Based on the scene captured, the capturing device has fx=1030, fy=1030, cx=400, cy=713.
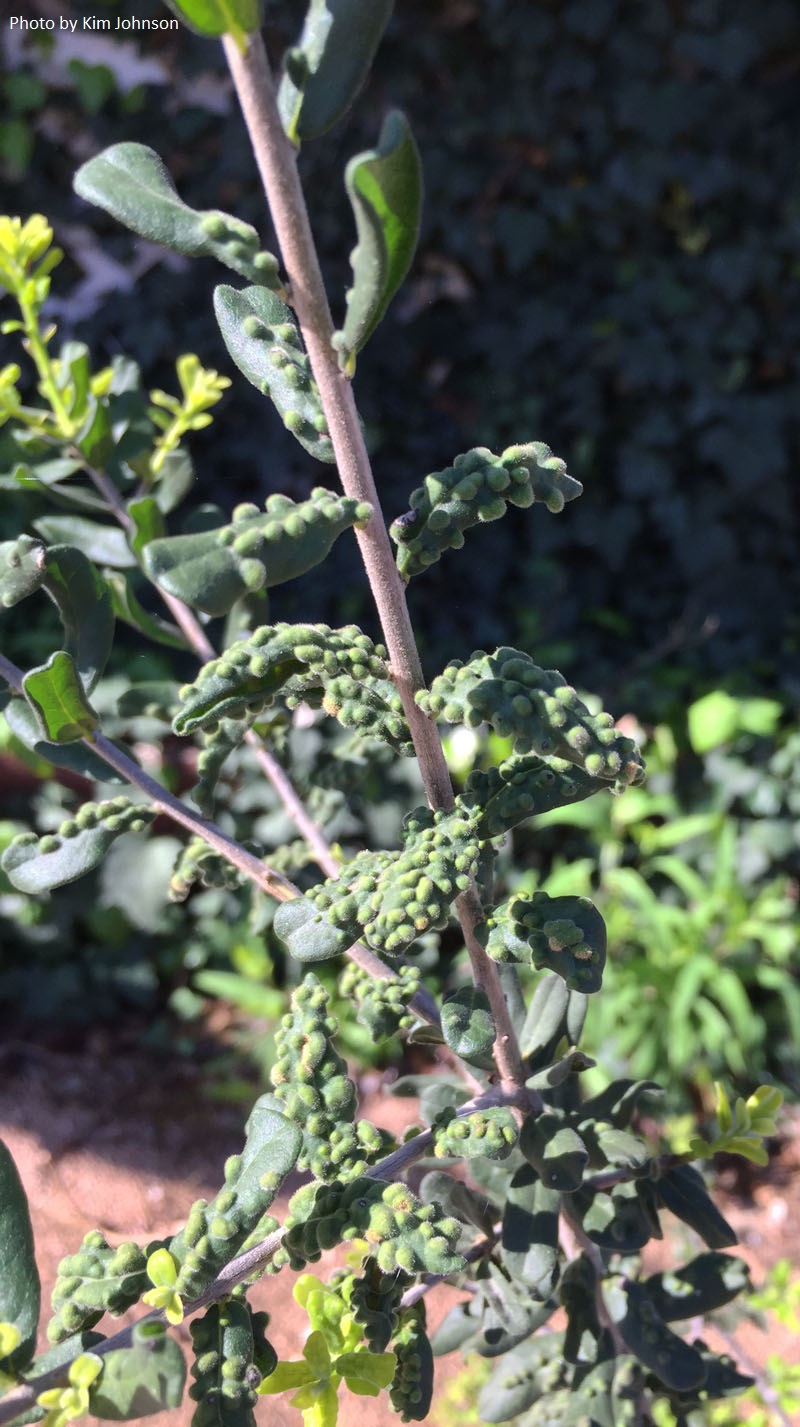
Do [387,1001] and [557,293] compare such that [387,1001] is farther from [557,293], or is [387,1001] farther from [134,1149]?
[557,293]

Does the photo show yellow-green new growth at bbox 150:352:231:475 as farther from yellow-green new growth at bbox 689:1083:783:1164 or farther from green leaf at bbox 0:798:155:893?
yellow-green new growth at bbox 689:1083:783:1164

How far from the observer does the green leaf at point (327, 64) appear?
0.47 meters

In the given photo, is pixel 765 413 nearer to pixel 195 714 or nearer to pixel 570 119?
pixel 570 119

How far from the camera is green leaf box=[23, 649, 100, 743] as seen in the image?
689 millimetres

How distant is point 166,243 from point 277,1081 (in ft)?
1.57

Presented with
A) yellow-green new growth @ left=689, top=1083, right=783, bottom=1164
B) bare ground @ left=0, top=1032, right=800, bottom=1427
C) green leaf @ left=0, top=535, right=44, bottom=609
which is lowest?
bare ground @ left=0, top=1032, right=800, bottom=1427

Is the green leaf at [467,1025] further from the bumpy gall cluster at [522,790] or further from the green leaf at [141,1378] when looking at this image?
the green leaf at [141,1378]

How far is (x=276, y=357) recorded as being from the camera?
1.71 ft

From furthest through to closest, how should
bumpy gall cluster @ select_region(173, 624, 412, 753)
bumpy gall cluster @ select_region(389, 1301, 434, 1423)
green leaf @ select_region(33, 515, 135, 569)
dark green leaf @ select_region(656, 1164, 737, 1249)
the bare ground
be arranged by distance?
1. the bare ground
2. green leaf @ select_region(33, 515, 135, 569)
3. dark green leaf @ select_region(656, 1164, 737, 1249)
4. bumpy gall cluster @ select_region(389, 1301, 434, 1423)
5. bumpy gall cluster @ select_region(173, 624, 412, 753)

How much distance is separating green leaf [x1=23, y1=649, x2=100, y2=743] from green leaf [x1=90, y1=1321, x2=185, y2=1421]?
38cm

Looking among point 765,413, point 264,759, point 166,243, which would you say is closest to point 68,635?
point 264,759

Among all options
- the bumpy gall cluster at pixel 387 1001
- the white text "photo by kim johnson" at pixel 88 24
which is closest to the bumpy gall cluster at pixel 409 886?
the bumpy gall cluster at pixel 387 1001

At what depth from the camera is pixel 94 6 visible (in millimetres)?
2748

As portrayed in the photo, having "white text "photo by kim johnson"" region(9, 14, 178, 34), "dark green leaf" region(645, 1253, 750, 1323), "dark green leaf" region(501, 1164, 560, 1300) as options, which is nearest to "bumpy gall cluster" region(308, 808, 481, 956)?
"dark green leaf" region(501, 1164, 560, 1300)
